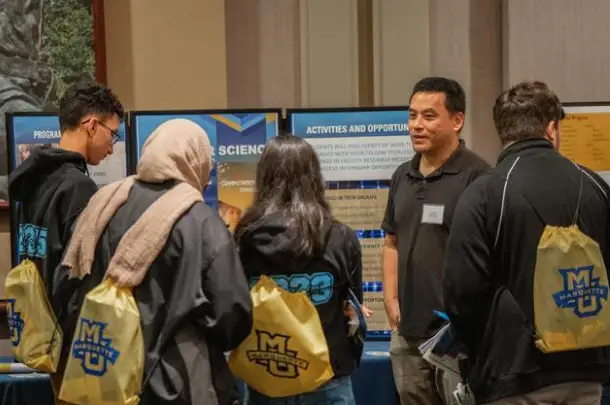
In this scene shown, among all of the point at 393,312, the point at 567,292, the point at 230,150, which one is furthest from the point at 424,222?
the point at 230,150

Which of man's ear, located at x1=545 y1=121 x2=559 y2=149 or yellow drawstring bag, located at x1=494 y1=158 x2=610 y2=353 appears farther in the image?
man's ear, located at x1=545 y1=121 x2=559 y2=149

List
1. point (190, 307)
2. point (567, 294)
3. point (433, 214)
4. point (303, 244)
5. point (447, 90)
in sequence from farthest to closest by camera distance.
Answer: point (447, 90) → point (433, 214) → point (303, 244) → point (567, 294) → point (190, 307)

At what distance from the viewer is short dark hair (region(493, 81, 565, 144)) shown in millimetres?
2213

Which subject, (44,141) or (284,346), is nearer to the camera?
(284,346)

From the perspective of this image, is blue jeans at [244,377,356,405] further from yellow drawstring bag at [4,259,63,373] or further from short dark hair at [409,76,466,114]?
short dark hair at [409,76,466,114]

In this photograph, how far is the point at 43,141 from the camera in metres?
3.62

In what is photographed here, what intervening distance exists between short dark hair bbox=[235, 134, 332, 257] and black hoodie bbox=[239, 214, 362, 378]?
2 cm

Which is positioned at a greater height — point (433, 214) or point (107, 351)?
point (433, 214)

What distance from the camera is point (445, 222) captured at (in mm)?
2773

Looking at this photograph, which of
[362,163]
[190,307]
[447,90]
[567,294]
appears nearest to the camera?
[190,307]

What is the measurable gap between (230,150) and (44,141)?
2.85ft

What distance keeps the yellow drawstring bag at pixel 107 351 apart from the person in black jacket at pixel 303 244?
0.46 metres

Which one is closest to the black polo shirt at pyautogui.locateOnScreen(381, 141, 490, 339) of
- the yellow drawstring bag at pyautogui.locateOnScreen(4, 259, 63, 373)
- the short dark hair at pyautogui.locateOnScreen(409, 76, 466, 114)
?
the short dark hair at pyautogui.locateOnScreen(409, 76, 466, 114)

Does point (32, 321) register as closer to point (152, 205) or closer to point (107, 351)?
point (107, 351)
